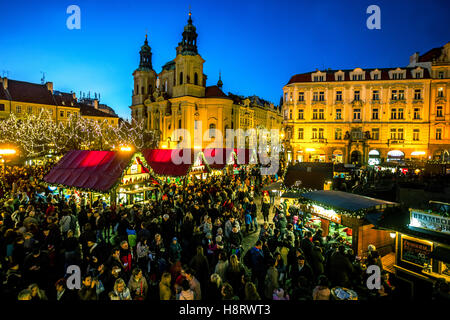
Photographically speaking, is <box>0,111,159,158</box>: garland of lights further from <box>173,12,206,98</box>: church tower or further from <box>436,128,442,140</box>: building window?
<box>436,128,442,140</box>: building window

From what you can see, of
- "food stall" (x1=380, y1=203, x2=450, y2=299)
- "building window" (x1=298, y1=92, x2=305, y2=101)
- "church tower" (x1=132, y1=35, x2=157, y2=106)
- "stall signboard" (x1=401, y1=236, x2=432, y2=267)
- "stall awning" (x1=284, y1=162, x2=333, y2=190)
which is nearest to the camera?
"food stall" (x1=380, y1=203, x2=450, y2=299)

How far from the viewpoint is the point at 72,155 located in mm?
15367

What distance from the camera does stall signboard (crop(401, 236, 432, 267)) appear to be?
6.38 meters

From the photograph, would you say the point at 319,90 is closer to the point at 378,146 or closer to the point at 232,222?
the point at 378,146

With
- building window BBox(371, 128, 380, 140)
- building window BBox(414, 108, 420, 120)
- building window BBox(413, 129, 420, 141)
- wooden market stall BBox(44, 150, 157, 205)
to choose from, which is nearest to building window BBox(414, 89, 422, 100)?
building window BBox(414, 108, 420, 120)

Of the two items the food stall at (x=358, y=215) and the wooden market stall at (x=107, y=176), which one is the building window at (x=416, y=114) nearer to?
the food stall at (x=358, y=215)

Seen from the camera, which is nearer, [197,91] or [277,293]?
[277,293]

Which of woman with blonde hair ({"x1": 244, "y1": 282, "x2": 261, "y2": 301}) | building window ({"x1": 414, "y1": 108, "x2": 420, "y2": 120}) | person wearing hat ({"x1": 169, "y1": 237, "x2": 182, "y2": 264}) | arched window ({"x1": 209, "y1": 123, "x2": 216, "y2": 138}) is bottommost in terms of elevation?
person wearing hat ({"x1": 169, "y1": 237, "x2": 182, "y2": 264})

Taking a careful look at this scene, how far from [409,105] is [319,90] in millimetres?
13488

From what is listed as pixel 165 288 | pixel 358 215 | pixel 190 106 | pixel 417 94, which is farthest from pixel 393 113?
pixel 165 288

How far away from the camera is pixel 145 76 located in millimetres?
56812

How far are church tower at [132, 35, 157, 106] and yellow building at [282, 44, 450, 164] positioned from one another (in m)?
33.1

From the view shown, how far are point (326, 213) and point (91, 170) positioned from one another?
11.9 meters
